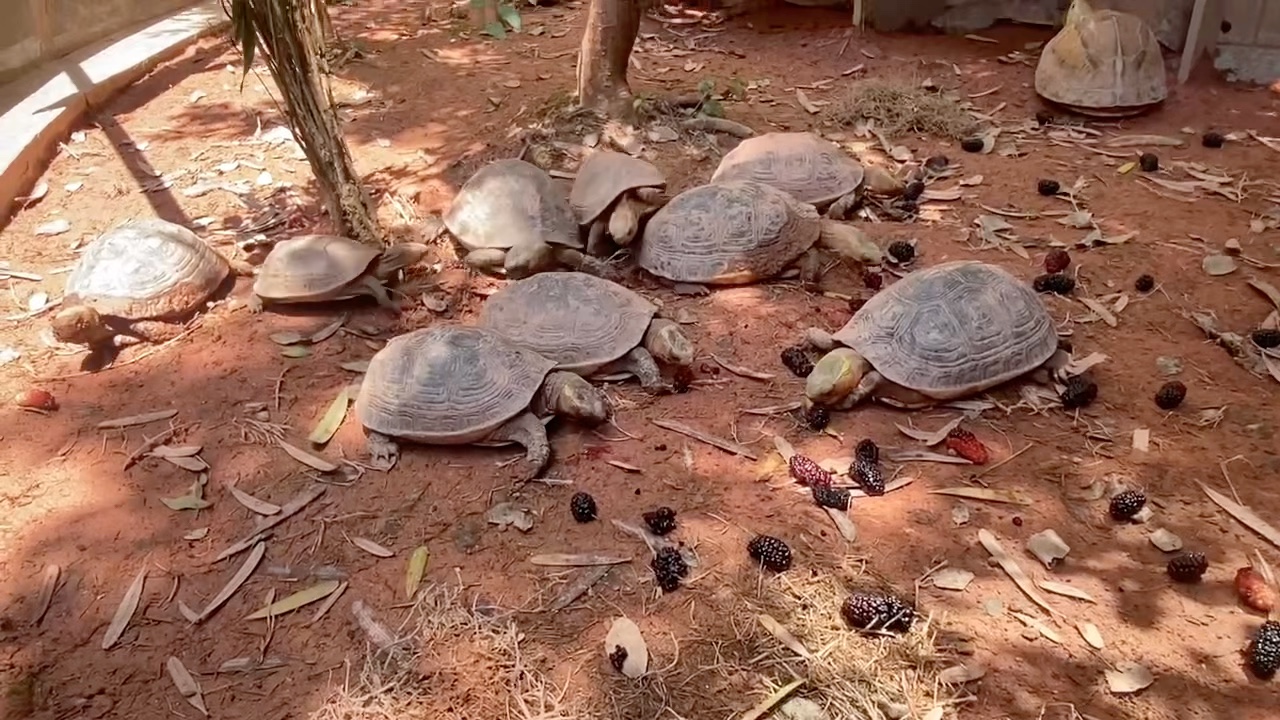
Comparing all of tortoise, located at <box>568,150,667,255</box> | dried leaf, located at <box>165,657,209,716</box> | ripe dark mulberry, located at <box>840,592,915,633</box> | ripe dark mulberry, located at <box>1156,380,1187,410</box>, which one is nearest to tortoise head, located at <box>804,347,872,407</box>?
ripe dark mulberry, located at <box>840,592,915,633</box>

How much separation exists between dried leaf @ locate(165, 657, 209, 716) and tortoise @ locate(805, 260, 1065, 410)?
2612 millimetres

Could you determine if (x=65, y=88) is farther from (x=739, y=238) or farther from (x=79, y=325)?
(x=739, y=238)

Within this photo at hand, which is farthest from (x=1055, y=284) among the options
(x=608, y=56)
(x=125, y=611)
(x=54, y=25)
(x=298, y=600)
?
(x=54, y=25)

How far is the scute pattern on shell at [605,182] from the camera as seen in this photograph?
5242 mm

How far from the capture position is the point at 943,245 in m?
5.45

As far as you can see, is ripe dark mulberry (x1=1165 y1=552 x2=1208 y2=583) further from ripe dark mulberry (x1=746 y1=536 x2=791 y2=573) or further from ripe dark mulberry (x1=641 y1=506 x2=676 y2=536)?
ripe dark mulberry (x1=641 y1=506 x2=676 y2=536)

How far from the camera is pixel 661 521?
11.3 ft

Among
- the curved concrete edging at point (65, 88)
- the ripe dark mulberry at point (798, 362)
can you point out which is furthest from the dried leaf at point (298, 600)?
the curved concrete edging at point (65, 88)

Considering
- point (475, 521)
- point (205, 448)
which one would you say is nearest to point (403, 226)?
point (205, 448)

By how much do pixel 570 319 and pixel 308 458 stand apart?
51.8 inches

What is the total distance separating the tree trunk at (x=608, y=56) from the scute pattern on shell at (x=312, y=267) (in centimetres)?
258

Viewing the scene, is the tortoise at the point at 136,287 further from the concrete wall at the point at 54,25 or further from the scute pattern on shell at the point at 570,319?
the concrete wall at the point at 54,25

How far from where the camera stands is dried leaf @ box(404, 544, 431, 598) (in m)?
3.29

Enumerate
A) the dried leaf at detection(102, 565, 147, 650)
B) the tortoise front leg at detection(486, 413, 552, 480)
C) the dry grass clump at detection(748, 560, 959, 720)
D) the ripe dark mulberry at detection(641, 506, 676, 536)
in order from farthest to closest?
the tortoise front leg at detection(486, 413, 552, 480) < the ripe dark mulberry at detection(641, 506, 676, 536) < the dried leaf at detection(102, 565, 147, 650) < the dry grass clump at detection(748, 560, 959, 720)
